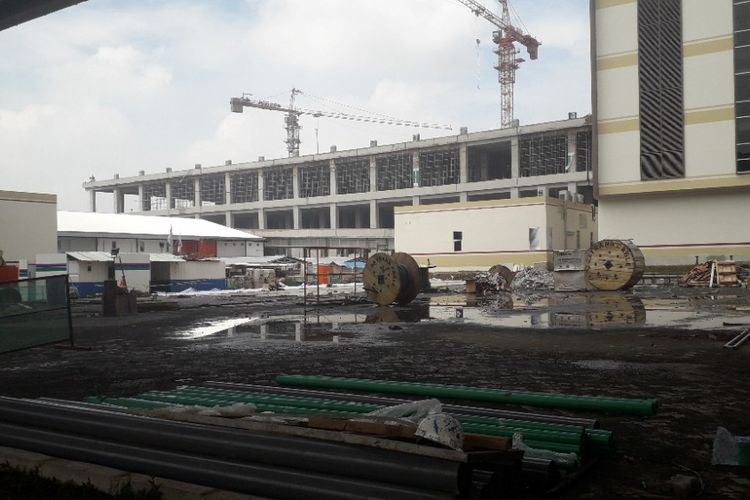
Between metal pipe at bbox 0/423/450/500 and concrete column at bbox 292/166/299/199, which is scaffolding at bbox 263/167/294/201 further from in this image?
metal pipe at bbox 0/423/450/500

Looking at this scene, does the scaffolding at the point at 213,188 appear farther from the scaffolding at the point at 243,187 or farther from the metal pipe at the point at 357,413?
the metal pipe at the point at 357,413

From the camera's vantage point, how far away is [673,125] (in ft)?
114

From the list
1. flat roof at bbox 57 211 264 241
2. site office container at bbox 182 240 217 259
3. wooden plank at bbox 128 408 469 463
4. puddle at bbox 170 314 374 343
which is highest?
flat roof at bbox 57 211 264 241

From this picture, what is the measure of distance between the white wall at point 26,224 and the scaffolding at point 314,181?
41.7 m

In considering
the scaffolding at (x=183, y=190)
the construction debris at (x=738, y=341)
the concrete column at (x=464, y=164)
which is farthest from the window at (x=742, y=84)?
the scaffolding at (x=183, y=190)

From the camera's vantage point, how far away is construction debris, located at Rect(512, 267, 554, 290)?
3045cm

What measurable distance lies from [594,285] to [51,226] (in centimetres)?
3096

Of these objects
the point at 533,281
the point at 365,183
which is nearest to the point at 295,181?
the point at 365,183

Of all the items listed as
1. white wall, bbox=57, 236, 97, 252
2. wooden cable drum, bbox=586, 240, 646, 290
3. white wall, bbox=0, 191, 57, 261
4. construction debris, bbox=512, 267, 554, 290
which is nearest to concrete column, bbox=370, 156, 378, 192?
white wall, bbox=57, 236, 97, 252

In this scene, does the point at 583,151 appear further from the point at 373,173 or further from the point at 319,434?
the point at 319,434

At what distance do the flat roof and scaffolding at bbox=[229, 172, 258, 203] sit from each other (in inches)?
1005

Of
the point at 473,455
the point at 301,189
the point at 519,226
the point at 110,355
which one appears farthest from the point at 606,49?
the point at 301,189

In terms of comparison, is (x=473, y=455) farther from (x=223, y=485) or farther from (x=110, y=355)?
(x=110, y=355)

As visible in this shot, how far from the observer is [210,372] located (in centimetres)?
902
